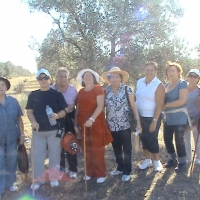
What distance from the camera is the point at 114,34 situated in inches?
296

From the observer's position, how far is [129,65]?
759cm

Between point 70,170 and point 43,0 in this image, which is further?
point 43,0

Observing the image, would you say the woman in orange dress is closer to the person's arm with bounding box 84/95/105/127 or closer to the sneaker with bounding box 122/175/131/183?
the person's arm with bounding box 84/95/105/127

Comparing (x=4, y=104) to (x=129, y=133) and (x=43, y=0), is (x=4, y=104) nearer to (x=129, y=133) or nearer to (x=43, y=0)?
(x=129, y=133)

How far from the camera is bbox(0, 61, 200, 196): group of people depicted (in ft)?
15.3

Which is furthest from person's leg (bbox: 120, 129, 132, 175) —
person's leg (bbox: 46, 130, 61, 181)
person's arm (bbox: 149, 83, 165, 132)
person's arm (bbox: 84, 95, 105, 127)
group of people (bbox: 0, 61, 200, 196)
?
person's leg (bbox: 46, 130, 61, 181)

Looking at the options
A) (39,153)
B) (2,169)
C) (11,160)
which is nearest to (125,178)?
(39,153)

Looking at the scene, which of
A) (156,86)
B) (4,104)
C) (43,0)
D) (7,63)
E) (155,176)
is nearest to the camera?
(4,104)

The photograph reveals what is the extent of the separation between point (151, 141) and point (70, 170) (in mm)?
1644

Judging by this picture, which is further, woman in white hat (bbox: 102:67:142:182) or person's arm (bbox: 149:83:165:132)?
person's arm (bbox: 149:83:165:132)

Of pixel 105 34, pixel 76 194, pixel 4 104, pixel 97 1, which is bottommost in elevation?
pixel 76 194

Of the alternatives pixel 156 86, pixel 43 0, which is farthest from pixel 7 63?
pixel 156 86

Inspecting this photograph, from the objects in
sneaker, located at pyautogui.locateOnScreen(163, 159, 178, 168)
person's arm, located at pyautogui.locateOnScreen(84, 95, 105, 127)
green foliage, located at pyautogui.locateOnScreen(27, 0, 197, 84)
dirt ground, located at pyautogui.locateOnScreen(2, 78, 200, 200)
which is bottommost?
dirt ground, located at pyautogui.locateOnScreen(2, 78, 200, 200)

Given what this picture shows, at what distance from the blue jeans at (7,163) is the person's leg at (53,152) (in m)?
0.60
